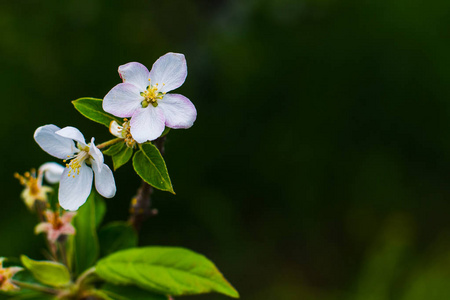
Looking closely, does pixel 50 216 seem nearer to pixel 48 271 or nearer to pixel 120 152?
pixel 48 271

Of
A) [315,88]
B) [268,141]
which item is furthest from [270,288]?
[315,88]

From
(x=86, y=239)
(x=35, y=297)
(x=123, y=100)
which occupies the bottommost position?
(x=35, y=297)

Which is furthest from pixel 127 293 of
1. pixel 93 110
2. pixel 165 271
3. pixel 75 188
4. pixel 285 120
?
pixel 285 120

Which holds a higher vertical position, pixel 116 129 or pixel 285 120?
pixel 285 120

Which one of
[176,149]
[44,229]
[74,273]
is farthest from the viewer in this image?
[176,149]

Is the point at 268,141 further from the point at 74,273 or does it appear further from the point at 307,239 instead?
the point at 74,273

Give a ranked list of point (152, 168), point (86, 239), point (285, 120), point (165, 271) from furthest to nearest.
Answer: point (285, 120) < point (86, 239) < point (165, 271) < point (152, 168)

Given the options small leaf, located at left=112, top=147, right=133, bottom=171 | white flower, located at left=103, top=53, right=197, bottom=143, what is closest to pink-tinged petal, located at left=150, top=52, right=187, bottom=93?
white flower, located at left=103, top=53, right=197, bottom=143
